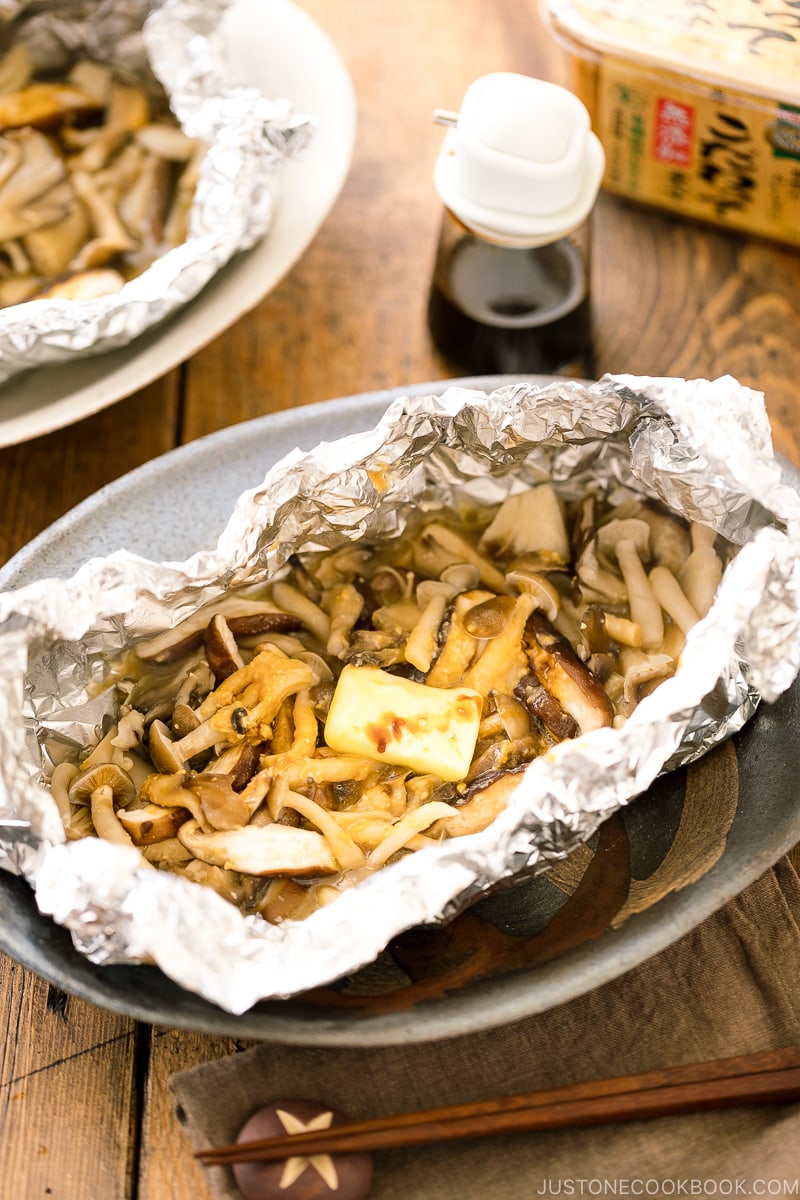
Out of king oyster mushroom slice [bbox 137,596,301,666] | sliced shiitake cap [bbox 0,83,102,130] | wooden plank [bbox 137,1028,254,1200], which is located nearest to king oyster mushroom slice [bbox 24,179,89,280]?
sliced shiitake cap [bbox 0,83,102,130]

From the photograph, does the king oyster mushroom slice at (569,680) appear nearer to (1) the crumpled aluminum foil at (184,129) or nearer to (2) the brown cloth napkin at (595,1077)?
(2) the brown cloth napkin at (595,1077)

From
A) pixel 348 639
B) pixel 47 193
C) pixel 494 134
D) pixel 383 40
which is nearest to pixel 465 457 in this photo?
pixel 348 639

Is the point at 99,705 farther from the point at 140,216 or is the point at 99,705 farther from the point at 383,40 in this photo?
the point at 383,40

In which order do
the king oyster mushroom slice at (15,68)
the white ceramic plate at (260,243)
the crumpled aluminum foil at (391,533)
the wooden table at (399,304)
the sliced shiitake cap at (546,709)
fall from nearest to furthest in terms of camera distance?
the crumpled aluminum foil at (391,533), the sliced shiitake cap at (546,709), the white ceramic plate at (260,243), the wooden table at (399,304), the king oyster mushroom slice at (15,68)

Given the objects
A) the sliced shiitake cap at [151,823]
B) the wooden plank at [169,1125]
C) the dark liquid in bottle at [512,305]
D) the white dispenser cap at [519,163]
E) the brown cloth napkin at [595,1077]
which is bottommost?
the wooden plank at [169,1125]

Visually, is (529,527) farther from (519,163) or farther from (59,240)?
(59,240)

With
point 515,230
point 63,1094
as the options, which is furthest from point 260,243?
point 63,1094

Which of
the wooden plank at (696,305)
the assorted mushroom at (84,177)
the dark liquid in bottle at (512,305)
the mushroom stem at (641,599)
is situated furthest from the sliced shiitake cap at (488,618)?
the assorted mushroom at (84,177)

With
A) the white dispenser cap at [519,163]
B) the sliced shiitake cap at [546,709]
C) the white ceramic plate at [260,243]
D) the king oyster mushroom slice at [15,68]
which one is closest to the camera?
the sliced shiitake cap at [546,709]
